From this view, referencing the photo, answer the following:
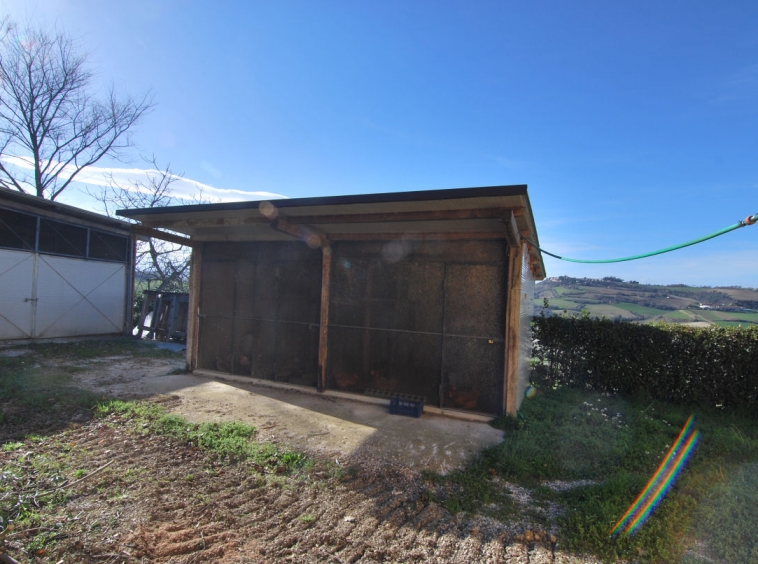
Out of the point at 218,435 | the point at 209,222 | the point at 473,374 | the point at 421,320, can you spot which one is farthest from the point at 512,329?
the point at 209,222

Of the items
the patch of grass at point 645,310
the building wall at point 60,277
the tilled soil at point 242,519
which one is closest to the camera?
the tilled soil at point 242,519

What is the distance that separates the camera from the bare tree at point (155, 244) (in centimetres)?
1396

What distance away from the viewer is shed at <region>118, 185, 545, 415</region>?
421 centimetres

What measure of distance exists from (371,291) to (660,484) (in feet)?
11.5

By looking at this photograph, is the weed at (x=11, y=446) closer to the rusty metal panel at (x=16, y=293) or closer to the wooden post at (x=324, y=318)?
the wooden post at (x=324, y=318)

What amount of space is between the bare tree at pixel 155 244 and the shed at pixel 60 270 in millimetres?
2776

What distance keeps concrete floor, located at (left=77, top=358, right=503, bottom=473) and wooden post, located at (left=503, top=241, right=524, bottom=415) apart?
479 mm

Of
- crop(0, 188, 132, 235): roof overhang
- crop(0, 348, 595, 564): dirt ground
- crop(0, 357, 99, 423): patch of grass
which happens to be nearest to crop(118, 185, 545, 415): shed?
crop(0, 348, 595, 564): dirt ground

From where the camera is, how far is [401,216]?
13.1ft

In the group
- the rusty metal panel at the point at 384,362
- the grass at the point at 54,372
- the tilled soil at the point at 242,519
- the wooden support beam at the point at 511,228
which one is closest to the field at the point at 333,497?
the tilled soil at the point at 242,519

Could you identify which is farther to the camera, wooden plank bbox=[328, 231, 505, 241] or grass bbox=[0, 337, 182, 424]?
wooden plank bbox=[328, 231, 505, 241]

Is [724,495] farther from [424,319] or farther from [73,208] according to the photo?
[73,208]

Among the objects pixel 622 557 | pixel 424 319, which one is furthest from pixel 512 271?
pixel 622 557

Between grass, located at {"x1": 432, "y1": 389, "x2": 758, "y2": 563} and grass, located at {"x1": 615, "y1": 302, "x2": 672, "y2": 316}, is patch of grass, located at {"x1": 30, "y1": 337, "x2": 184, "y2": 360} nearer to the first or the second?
grass, located at {"x1": 432, "y1": 389, "x2": 758, "y2": 563}
